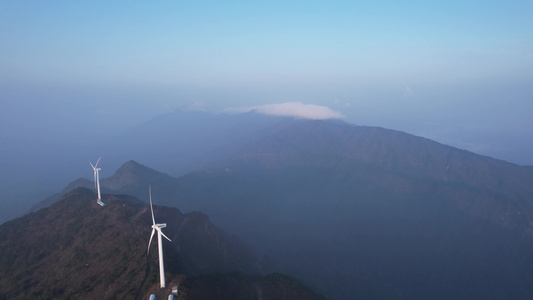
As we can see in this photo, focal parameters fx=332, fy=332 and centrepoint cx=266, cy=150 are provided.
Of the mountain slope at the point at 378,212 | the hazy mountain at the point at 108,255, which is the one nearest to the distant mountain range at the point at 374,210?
the mountain slope at the point at 378,212

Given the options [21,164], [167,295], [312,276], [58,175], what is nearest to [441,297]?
[312,276]

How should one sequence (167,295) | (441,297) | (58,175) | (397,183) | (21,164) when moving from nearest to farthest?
(167,295)
(441,297)
(397,183)
(58,175)
(21,164)

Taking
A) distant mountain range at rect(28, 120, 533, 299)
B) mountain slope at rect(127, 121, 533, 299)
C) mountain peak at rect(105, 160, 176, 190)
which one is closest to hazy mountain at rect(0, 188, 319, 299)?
mountain slope at rect(127, 121, 533, 299)

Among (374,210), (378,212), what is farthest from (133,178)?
(378,212)

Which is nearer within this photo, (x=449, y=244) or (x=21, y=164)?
(x=449, y=244)

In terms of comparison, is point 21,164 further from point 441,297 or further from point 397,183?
point 441,297

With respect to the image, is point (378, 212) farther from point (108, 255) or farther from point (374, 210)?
point (108, 255)

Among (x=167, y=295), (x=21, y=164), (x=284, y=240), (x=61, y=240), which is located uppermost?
(x=167, y=295)
